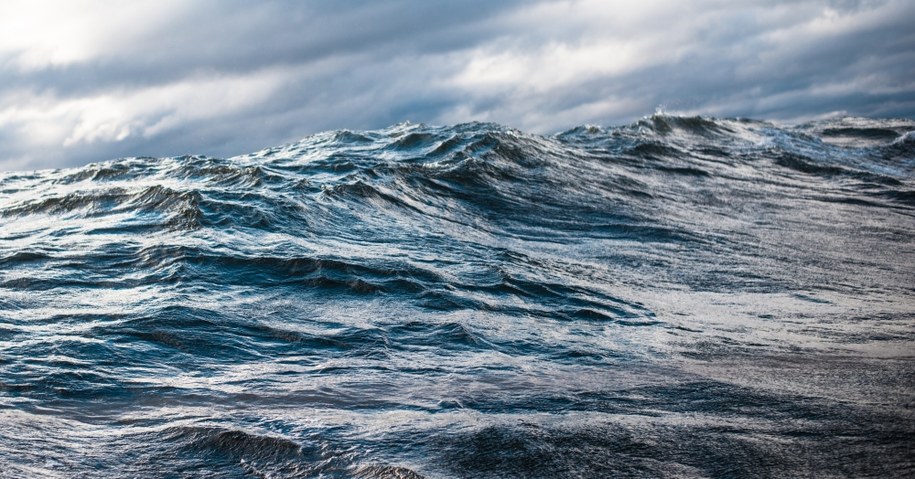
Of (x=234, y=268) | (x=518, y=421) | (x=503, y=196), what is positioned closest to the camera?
(x=518, y=421)

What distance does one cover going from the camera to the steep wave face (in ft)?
14.2

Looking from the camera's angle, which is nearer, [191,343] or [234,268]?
[191,343]

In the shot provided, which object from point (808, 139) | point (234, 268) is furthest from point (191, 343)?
point (808, 139)

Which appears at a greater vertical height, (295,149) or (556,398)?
(295,149)

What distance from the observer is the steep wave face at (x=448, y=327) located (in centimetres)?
433

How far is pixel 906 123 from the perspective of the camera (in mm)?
31281

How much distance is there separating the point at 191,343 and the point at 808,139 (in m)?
24.3

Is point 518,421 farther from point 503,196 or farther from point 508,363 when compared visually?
point 503,196

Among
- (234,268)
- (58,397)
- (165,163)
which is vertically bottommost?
(58,397)

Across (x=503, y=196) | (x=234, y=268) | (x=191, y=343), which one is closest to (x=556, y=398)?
(x=191, y=343)

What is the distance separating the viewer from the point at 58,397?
17.6 feet

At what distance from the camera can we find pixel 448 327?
7312mm

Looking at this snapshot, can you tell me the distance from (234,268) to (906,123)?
30.0 meters

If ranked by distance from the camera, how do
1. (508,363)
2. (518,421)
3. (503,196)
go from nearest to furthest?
(518,421)
(508,363)
(503,196)
